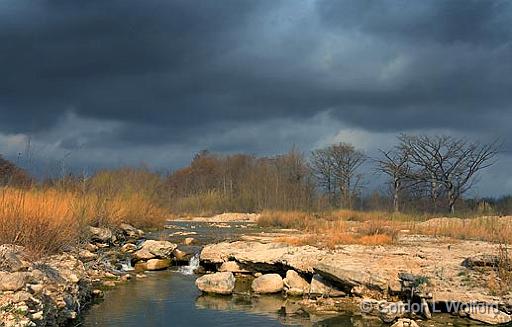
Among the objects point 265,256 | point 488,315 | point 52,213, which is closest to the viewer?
point 488,315

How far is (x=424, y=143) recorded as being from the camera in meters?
37.3

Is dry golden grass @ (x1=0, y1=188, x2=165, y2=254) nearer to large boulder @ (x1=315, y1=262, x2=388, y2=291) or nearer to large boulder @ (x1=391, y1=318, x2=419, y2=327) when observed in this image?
large boulder @ (x1=315, y1=262, x2=388, y2=291)

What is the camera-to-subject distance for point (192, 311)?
10.9 meters

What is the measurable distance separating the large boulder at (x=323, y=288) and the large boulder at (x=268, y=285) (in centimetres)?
103

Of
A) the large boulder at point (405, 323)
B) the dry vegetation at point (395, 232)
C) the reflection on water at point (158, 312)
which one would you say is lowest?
the reflection on water at point (158, 312)

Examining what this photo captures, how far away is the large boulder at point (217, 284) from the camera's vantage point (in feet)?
41.9

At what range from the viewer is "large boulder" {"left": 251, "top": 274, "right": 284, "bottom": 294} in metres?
12.8

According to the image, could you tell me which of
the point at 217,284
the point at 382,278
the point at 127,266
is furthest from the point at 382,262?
the point at 127,266

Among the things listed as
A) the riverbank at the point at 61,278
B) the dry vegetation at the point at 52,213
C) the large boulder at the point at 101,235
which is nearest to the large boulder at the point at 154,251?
the riverbank at the point at 61,278

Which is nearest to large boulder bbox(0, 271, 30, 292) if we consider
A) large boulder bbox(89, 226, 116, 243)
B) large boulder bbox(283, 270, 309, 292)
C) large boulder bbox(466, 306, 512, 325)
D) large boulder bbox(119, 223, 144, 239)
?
large boulder bbox(283, 270, 309, 292)

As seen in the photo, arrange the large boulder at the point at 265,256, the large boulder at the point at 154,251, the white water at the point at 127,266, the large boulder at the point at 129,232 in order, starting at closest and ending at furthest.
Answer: the large boulder at the point at 265,256 < the white water at the point at 127,266 < the large boulder at the point at 154,251 < the large boulder at the point at 129,232

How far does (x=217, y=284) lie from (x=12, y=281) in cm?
601

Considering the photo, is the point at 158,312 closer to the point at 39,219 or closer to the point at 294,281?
the point at 39,219

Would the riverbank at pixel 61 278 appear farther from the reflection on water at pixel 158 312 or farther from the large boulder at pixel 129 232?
the large boulder at pixel 129 232
